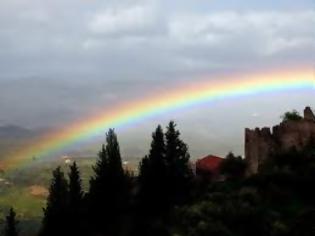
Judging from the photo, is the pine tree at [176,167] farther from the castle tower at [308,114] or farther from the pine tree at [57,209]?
the castle tower at [308,114]

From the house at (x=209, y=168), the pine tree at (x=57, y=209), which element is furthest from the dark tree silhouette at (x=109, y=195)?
the house at (x=209, y=168)

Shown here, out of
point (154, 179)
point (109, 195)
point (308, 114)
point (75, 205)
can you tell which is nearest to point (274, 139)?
point (308, 114)

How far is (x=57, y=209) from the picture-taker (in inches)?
3629

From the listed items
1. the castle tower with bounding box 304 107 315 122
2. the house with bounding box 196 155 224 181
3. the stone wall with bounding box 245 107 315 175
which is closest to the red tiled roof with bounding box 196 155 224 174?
the house with bounding box 196 155 224 181

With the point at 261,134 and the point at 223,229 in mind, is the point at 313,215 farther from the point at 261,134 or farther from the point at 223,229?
A: the point at 261,134

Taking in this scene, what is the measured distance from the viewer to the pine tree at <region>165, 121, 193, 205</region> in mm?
85062

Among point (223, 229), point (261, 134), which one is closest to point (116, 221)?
point (223, 229)

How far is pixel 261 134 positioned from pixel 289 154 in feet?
30.3

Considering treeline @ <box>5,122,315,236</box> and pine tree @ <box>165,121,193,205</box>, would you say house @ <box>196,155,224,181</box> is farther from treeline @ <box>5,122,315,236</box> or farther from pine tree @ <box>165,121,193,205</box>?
pine tree @ <box>165,121,193,205</box>

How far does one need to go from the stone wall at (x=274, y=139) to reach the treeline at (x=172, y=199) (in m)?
6.33

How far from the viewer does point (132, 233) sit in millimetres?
78688

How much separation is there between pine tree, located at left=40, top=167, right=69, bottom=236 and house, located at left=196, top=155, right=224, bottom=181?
1011 inches

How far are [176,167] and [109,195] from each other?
9338 mm

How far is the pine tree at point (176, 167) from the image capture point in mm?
85062
